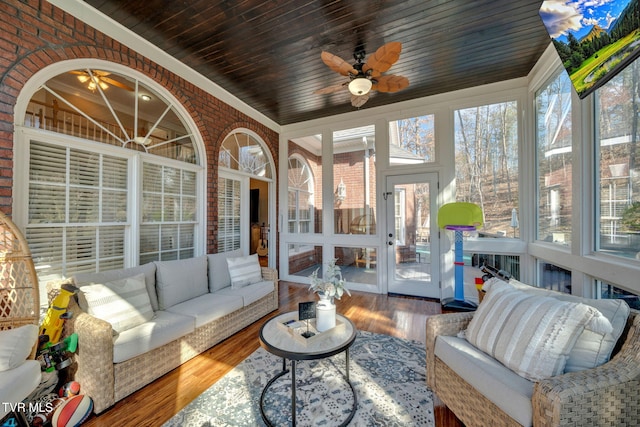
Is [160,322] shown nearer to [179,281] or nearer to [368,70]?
[179,281]

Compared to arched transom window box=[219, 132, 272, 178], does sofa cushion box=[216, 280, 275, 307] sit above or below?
below

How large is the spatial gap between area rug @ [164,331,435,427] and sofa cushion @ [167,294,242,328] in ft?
1.79

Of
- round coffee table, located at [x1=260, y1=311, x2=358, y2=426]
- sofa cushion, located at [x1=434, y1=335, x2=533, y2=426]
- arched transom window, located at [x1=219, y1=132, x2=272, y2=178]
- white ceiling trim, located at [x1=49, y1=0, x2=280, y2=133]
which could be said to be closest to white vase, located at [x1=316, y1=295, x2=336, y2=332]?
round coffee table, located at [x1=260, y1=311, x2=358, y2=426]

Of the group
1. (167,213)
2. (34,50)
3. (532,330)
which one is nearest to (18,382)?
(167,213)

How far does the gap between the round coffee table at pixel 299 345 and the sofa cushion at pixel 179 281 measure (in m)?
1.23

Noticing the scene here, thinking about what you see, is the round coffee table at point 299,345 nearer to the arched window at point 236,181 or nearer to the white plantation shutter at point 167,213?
the white plantation shutter at point 167,213

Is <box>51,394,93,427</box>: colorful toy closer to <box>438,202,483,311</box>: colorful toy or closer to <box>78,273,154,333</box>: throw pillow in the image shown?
<box>78,273,154,333</box>: throw pillow

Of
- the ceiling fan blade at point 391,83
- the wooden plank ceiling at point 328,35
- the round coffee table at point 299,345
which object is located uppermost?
the wooden plank ceiling at point 328,35

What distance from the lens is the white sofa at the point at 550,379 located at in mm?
1052

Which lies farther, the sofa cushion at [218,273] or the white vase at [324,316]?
the sofa cushion at [218,273]

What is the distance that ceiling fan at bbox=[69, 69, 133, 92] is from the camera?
2.44m

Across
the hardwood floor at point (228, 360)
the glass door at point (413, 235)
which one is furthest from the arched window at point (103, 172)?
the glass door at point (413, 235)

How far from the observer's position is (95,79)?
252 cm

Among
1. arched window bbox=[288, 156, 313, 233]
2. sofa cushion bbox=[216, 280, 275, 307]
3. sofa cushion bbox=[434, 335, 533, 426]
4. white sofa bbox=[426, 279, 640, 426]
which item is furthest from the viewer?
arched window bbox=[288, 156, 313, 233]
